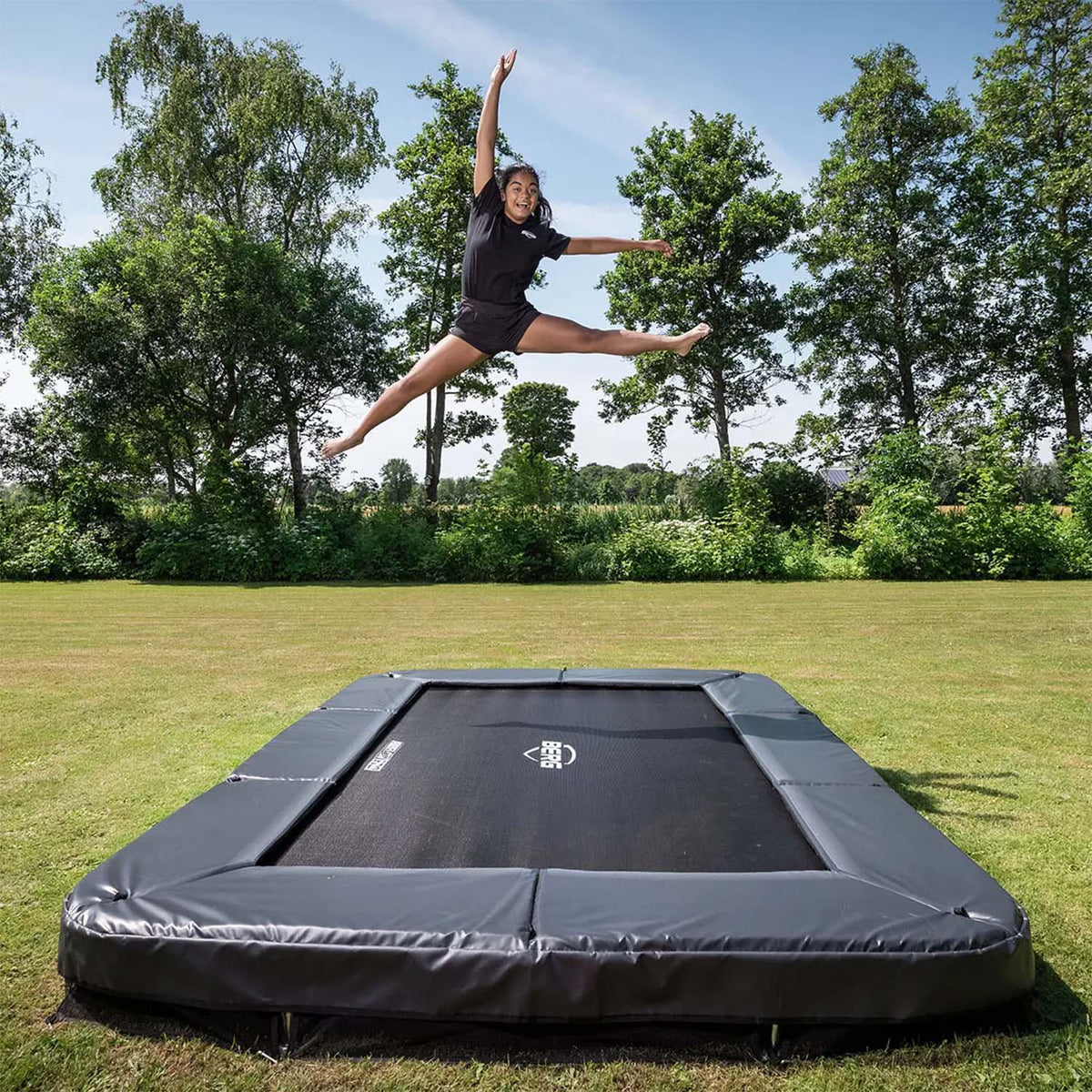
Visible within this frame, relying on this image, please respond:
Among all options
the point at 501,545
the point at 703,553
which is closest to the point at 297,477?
the point at 501,545

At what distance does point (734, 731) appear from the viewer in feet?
9.52

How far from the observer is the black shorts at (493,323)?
8.84 feet

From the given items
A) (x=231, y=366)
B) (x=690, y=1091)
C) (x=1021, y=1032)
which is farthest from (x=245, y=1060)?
(x=231, y=366)

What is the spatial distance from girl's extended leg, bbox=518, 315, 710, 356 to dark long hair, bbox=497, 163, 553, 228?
0.32 m

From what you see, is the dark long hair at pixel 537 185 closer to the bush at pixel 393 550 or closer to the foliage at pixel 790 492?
the bush at pixel 393 550

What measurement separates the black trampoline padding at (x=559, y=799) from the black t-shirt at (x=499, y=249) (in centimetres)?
148

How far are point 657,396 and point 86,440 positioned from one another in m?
9.02

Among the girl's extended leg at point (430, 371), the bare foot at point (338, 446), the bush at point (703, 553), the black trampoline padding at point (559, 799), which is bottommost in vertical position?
the black trampoline padding at point (559, 799)

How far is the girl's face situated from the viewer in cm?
261

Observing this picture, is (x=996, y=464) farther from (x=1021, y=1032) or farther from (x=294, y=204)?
(x=294, y=204)

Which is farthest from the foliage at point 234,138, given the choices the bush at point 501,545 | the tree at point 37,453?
the bush at point 501,545

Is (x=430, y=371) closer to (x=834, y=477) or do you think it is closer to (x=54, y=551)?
(x=54, y=551)

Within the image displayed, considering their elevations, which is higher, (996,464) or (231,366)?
(231,366)

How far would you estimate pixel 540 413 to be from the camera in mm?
33562
